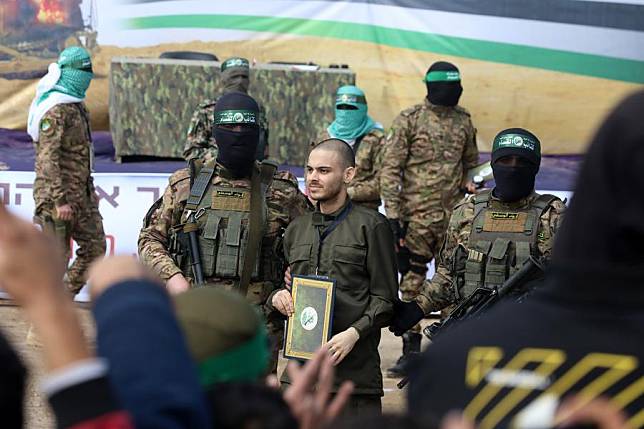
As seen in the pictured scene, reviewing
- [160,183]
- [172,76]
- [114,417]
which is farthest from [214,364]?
[172,76]

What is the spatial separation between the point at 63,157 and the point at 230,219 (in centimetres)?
342

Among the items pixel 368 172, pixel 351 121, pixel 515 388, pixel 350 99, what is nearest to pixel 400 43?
pixel 350 99

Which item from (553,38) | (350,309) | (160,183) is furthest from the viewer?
(553,38)

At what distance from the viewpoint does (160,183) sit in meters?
9.77

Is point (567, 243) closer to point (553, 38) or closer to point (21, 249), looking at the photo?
point (21, 249)

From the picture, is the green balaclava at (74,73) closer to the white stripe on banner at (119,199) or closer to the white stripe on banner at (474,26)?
the white stripe on banner at (119,199)

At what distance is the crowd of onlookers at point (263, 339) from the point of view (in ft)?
5.32

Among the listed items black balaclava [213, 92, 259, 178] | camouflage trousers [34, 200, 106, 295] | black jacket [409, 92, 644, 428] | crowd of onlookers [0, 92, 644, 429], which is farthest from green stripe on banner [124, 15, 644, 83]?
black jacket [409, 92, 644, 428]

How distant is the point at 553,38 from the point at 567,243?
912 centimetres

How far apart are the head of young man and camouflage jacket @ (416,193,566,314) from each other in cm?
67

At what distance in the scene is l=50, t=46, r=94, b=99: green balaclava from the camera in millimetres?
8531

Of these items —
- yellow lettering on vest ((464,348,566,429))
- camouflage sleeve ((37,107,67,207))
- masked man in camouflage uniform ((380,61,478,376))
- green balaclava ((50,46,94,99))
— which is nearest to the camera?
yellow lettering on vest ((464,348,566,429))

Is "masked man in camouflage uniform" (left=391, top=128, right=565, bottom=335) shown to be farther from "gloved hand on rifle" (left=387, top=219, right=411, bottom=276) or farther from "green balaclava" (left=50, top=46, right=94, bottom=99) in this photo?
"green balaclava" (left=50, top=46, right=94, bottom=99)

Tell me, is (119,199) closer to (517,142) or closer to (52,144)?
(52,144)
